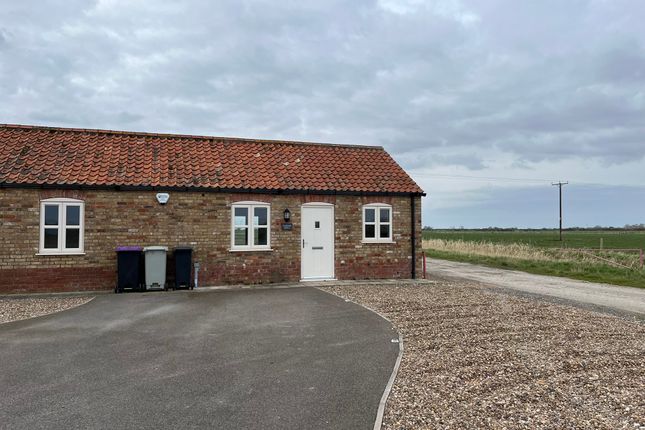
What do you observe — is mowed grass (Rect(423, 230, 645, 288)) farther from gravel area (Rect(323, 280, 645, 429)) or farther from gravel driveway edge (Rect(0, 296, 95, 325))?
gravel driveway edge (Rect(0, 296, 95, 325))

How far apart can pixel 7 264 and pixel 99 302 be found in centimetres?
326

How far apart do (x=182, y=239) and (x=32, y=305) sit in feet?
12.9

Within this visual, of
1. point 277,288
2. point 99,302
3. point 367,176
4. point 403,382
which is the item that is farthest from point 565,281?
point 99,302

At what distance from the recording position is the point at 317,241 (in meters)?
14.0

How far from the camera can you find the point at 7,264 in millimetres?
11578

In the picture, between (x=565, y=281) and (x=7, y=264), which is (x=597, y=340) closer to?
(x=565, y=281)

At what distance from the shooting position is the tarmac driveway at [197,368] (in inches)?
168

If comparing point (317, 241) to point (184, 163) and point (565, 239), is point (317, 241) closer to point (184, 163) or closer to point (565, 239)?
point (184, 163)

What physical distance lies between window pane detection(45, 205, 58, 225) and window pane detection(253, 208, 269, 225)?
5331 mm

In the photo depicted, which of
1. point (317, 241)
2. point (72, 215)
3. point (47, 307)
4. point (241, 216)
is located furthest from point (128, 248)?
point (317, 241)

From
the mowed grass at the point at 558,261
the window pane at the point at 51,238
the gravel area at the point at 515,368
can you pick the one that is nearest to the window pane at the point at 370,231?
the gravel area at the point at 515,368

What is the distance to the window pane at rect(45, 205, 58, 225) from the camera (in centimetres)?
1191

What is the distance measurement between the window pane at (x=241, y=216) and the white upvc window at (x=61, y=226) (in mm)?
4126

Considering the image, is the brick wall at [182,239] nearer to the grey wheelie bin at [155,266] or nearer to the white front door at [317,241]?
the white front door at [317,241]
